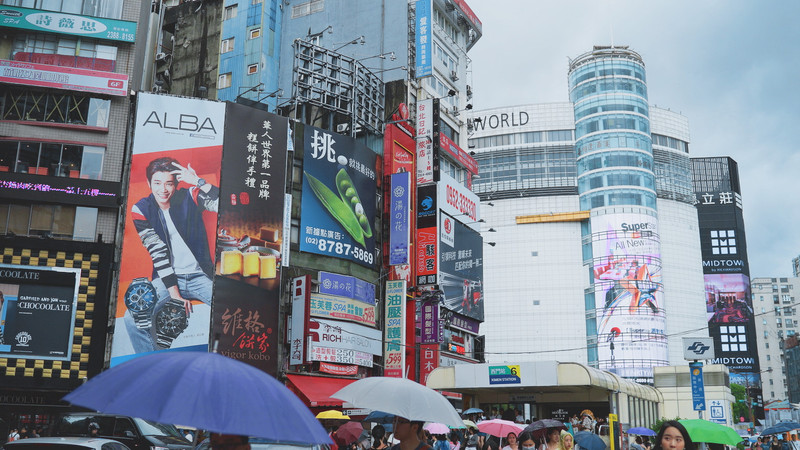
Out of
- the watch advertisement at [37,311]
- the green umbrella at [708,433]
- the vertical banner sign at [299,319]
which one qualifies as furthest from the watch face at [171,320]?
the green umbrella at [708,433]

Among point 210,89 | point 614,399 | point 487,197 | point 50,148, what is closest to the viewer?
point 50,148

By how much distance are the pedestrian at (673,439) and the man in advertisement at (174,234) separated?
93.0 feet

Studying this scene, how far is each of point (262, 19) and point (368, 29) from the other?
20.5ft

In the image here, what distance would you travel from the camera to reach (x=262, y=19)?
155ft

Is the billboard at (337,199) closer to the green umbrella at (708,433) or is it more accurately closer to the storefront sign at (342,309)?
the storefront sign at (342,309)

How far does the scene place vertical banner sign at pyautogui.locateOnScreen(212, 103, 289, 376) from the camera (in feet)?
109

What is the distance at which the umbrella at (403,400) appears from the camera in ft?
25.5

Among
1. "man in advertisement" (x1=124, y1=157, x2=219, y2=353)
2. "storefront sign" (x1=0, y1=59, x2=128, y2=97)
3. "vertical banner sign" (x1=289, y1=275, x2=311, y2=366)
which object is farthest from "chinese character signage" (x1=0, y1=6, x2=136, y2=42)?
"vertical banner sign" (x1=289, y1=275, x2=311, y2=366)

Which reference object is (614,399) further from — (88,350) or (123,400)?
(123,400)

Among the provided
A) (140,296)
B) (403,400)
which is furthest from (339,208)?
(403,400)

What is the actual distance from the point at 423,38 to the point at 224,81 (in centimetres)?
1182

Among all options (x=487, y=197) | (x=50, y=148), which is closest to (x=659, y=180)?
(x=487, y=197)

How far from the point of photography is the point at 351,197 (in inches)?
1516

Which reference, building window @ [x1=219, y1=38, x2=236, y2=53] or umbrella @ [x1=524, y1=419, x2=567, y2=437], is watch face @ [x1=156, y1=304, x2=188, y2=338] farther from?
umbrella @ [x1=524, y1=419, x2=567, y2=437]
